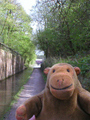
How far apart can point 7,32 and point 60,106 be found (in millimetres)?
19182

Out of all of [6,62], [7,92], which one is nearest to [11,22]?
[6,62]

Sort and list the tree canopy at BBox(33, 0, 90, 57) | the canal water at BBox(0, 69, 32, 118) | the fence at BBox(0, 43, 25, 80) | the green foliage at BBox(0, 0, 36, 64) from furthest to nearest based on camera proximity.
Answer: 1. the green foliage at BBox(0, 0, 36, 64)
2. the fence at BBox(0, 43, 25, 80)
3. the tree canopy at BBox(33, 0, 90, 57)
4. the canal water at BBox(0, 69, 32, 118)

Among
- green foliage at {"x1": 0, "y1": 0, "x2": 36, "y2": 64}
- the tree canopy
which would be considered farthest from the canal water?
green foliage at {"x1": 0, "y1": 0, "x2": 36, "y2": 64}

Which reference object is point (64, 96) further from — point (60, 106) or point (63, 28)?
point (63, 28)

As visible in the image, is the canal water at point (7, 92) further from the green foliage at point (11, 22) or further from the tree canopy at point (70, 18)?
the green foliage at point (11, 22)

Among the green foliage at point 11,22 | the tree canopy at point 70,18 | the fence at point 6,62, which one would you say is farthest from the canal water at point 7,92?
the green foliage at point 11,22

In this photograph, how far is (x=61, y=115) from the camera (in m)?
1.82

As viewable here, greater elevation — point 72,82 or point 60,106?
point 72,82

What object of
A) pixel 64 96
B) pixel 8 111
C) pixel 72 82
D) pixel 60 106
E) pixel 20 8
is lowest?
pixel 8 111

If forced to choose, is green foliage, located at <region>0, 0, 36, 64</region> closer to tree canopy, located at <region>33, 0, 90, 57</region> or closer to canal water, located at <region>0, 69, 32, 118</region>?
tree canopy, located at <region>33, 0, 90, 57</region>

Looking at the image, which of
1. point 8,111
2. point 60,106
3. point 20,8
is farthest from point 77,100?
point 20,8

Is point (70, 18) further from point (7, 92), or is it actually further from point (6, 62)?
point (6, 62)

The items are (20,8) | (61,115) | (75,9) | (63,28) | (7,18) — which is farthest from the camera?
(20,8)

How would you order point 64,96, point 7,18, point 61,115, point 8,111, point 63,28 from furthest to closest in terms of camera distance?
point 7,18
point 63,28
point 8,111
point 61,115
point 64,96
